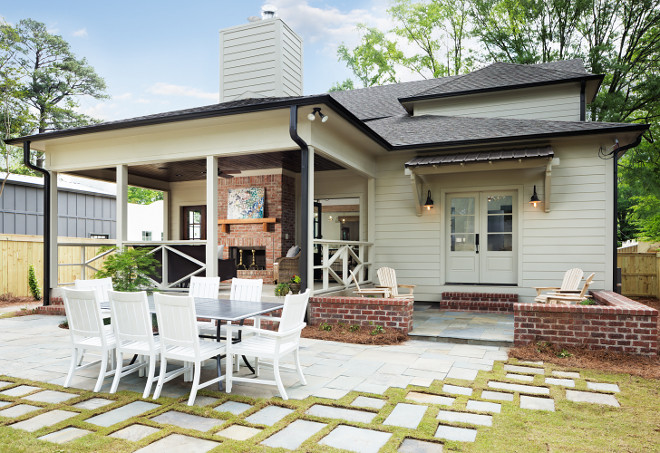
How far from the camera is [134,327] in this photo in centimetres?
395

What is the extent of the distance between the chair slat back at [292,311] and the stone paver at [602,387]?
272 centimetres

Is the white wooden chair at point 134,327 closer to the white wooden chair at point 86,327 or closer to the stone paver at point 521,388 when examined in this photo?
the white wooden chair at point 86,327

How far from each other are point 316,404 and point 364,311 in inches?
112

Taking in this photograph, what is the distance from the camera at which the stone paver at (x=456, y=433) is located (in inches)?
120

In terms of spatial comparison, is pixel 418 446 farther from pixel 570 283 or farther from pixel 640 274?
pixel 640 274

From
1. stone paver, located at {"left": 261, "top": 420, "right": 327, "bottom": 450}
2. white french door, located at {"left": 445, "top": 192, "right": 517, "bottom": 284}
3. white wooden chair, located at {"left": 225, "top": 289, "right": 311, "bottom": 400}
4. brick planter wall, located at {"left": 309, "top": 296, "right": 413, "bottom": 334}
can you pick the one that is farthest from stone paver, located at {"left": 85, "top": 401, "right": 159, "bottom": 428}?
white french door, located at {"left": 445, "top": 192, "right": 517, "bottom": 284}

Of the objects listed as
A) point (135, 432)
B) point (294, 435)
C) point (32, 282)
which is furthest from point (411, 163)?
point (32, 282)

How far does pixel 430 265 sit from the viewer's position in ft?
29.0

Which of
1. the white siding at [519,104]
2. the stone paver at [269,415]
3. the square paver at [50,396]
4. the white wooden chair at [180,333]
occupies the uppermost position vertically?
the white siding at [519,104]

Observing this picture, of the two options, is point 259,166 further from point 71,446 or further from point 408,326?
point 71,446

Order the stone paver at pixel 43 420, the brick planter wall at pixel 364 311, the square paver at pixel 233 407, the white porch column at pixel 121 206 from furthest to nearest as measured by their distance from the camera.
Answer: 1. the white porch column at pixel 121 206
2. the brick planter wall at pixel 364 311
3. the square paver at pixel 233 407
4. the stone paver at pixel 43 420

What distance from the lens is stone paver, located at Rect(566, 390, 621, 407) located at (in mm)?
3791

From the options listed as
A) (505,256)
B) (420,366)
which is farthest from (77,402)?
(505,256)

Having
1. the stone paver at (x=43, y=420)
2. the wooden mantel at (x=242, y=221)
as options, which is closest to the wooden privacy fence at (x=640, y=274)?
the wooden mantel at (x=242, y=221)
